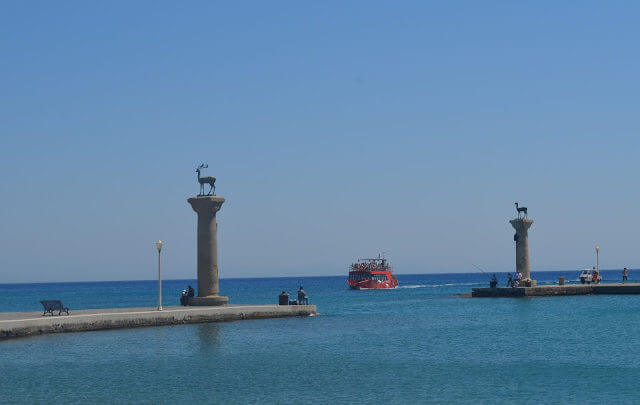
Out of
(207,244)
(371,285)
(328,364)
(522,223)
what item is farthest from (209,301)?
(371,285)

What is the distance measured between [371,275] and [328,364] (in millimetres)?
105261

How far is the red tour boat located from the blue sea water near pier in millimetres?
86303

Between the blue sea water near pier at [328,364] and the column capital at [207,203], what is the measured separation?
715cm

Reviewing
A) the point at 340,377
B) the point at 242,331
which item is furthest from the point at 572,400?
the point at 242,331

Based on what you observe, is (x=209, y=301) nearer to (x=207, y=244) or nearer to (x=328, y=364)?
(x=207, y=244)

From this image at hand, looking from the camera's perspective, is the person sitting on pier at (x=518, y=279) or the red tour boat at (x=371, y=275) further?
the red tour boat at (x=371, y=275)

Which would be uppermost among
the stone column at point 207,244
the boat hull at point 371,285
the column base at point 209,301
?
the stone column at point 207,244

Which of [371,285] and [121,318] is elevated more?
[121,318]

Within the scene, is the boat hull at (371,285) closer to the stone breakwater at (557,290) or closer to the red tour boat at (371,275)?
the red tour boat at (371,275)

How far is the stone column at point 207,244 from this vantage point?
5203 centimetres

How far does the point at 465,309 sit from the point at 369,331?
22.1 meters

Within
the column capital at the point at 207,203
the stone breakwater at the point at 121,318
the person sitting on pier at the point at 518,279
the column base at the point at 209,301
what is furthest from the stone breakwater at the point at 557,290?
the column capital at the point at 207,203

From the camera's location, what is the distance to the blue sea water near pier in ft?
87.5

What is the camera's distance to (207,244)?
171 ft
